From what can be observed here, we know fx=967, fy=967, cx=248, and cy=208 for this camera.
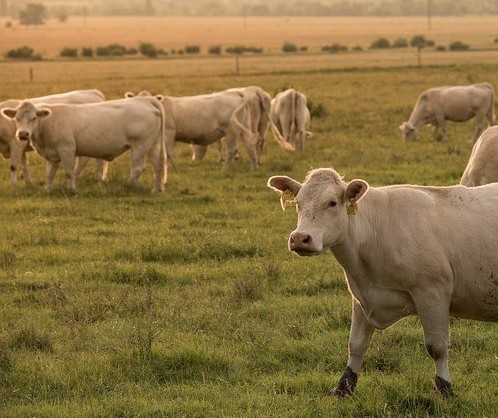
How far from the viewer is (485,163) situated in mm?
10836

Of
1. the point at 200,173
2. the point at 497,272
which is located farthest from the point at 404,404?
the point at 200,173

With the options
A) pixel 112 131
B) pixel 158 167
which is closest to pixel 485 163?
pixel 158 167

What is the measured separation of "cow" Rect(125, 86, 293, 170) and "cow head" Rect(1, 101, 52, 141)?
122 inches

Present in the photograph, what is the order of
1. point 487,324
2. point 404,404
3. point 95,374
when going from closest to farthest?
1. point 404,404
2. point 95,374
3. point 487,324

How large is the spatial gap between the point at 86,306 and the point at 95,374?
6.18 feet

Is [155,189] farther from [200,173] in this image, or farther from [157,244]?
[157,244]

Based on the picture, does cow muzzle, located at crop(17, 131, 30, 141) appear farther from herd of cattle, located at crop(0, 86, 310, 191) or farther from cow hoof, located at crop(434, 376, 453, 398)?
cow hoof, located at crop(434, 376, 453, 398)

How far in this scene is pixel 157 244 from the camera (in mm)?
11898

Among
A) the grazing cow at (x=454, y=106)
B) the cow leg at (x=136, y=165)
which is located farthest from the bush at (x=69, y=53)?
the cow leg at (x=136, y=165)

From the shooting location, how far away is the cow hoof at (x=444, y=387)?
6.69m

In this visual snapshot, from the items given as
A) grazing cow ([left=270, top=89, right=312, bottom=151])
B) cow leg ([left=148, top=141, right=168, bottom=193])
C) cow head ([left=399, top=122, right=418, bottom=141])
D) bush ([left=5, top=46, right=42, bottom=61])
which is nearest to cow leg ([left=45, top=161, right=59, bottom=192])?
cow leg ([left=148, top=141, right=168, bottom=193])

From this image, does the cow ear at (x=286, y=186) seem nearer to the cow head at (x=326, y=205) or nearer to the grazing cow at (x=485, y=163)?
the cow head at (x=326, y=205)

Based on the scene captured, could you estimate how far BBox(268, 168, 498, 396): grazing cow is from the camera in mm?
6512

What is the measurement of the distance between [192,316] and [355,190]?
2.90 meters
